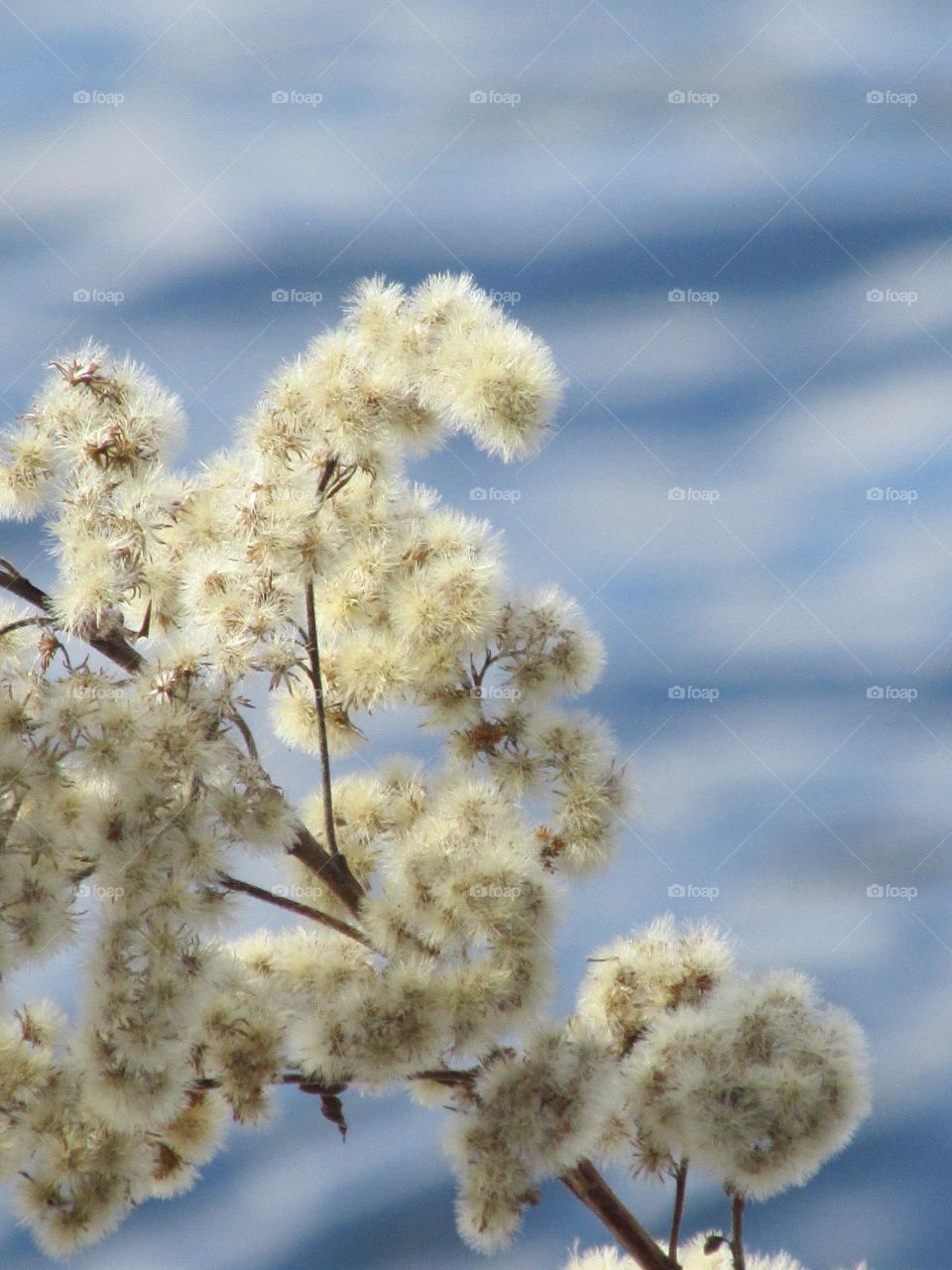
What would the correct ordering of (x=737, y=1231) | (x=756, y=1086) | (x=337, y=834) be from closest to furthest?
(x=756, y=1086), (x=737, y=1231), (x=337, y=834)

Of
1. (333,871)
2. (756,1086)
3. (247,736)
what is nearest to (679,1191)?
(756,1086)

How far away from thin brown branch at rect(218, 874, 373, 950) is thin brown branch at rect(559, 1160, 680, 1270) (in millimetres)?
240

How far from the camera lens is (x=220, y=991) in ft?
3.32

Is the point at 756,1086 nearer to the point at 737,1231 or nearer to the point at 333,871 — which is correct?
the point at 737,1231

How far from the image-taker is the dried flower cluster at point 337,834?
0.92 meters

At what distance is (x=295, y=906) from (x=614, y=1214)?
13.6 inches

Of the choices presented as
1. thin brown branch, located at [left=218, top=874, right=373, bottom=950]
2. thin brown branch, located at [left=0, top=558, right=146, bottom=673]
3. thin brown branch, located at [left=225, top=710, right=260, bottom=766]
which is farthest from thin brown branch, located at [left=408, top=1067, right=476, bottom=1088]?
thin brown branch, located at [left=0, top=558, right=146, bottom=673]

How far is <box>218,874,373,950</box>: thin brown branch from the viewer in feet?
3.37

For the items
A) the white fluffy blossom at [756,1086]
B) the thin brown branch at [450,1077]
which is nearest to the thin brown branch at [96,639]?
the thin brown branch at [450,1077]

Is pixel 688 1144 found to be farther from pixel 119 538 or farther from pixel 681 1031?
pixel 119 538

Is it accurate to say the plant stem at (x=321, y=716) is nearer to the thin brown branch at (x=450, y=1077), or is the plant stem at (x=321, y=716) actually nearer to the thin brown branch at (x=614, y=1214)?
the thin brown branch at (x=450, y=1077)

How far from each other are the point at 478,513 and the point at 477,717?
31.6 inches

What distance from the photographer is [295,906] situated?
109 centimetres

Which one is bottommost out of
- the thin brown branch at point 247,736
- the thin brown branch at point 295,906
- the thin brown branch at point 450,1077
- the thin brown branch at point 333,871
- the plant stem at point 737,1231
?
the plant stem at point 737,1231
